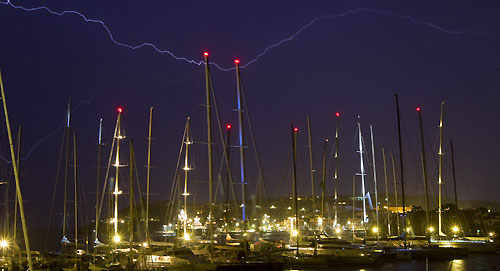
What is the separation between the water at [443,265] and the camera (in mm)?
35844

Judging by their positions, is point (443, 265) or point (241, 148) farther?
point (443, 265)

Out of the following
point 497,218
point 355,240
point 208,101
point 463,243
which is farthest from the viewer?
point 497,218

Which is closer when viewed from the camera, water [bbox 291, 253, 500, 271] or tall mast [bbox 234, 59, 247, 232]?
tall mast [bbox 234, 59, 247, 232]

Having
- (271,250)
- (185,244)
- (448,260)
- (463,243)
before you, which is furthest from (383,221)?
(271,250)

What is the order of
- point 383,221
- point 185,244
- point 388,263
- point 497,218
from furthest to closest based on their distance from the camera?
point 497,218 → point 383,221 → point 185,244 → point 388,263

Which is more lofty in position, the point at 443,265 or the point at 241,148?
the point at 241,148

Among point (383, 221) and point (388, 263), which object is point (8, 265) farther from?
point (383, 221)

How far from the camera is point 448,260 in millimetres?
41594

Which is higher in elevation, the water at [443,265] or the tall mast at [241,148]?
the tall mast at [241,148]

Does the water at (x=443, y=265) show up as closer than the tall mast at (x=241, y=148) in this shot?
No

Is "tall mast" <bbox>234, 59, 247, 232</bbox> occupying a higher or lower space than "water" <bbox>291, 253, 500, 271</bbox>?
higher

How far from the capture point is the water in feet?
118

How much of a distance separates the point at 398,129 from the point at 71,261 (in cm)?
2905

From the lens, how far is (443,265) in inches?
1496
